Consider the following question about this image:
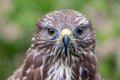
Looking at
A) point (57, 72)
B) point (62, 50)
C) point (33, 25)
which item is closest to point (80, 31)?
point (62, 50)

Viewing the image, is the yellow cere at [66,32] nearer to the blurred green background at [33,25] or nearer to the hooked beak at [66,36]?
the hooked beak at [66,36]

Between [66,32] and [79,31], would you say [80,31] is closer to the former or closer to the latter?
[79,31]

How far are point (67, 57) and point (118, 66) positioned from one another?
6.08ft

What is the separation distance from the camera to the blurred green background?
35.9ft

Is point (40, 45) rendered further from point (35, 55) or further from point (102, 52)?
point (102, 52)

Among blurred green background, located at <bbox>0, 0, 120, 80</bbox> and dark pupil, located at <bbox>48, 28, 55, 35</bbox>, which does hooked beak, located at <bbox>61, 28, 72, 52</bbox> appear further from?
blurred green background, located at <bbox>0, 0, 120, 80</bbox>

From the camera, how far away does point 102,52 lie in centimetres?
1152

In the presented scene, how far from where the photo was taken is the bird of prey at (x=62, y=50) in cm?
941

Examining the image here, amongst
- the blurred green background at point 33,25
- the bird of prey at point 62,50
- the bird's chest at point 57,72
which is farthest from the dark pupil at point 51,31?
the blurred green background at point 33,25

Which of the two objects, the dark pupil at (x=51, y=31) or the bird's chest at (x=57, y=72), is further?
the bird's chest at (x=57, y=72)

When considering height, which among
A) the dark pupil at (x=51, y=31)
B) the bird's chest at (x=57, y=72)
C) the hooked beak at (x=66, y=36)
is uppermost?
the dark pupil at (x=51, y=31)

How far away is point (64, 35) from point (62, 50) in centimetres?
20

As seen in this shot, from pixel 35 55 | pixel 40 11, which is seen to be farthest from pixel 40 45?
pixel 40 11

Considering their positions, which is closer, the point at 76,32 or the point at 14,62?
the point at 76,32
